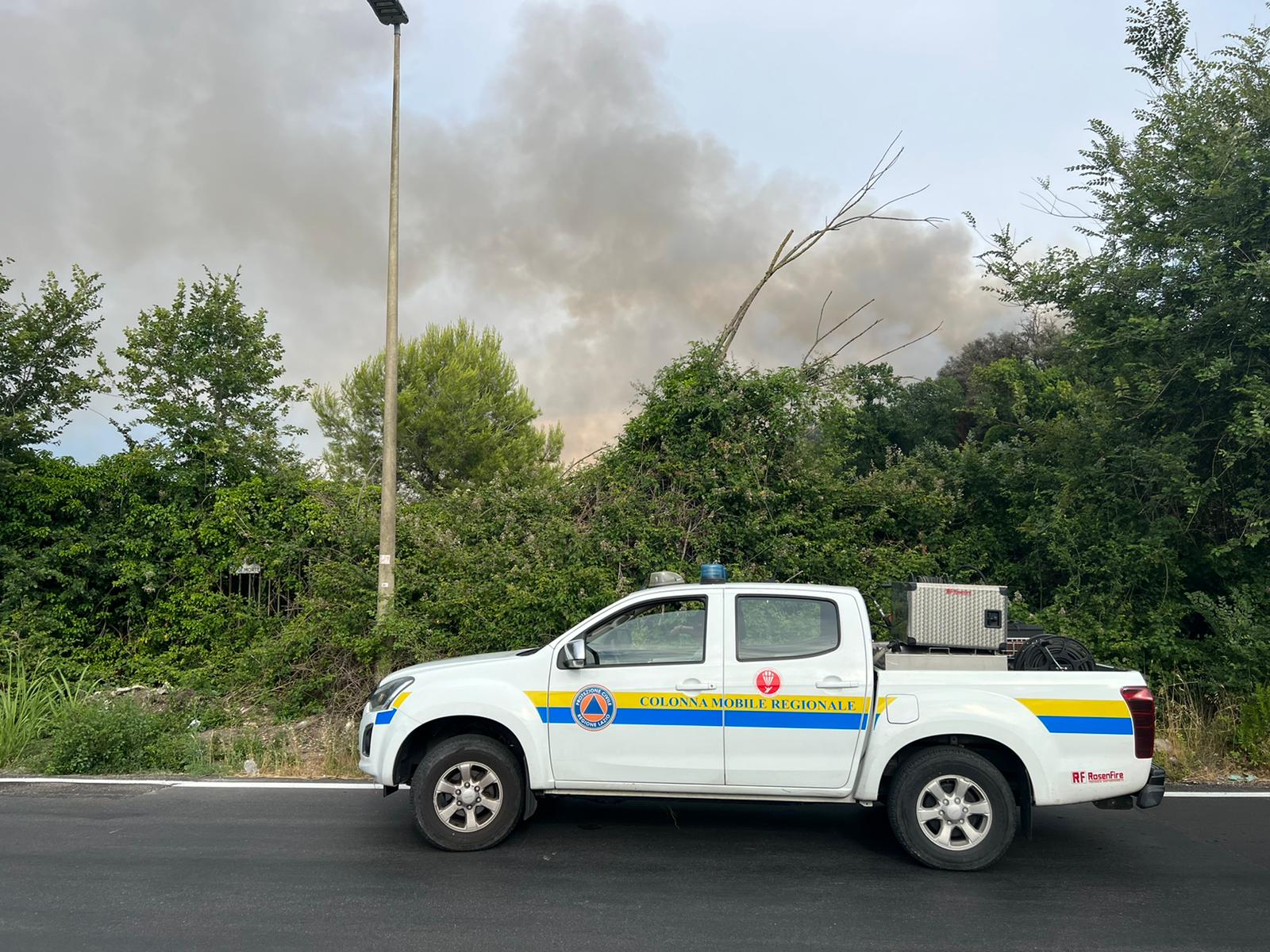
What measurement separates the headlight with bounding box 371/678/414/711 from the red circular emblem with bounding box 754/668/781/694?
7.89ft

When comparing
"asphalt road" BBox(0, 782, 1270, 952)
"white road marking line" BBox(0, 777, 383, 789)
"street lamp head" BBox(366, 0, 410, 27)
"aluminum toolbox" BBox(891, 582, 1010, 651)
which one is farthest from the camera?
"street lamp head" BBox(366, 0, 410, 27)

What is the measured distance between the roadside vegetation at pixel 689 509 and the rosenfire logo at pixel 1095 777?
14.1 feet

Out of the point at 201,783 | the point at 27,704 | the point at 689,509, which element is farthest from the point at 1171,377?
the point at 27,704

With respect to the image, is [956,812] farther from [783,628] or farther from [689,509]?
[689,509]

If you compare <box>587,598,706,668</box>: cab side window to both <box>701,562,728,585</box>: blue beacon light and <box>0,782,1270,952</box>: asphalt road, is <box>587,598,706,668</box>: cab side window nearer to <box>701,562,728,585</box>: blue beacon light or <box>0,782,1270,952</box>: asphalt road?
<box>701,562,728,585</box>: blue beacon light

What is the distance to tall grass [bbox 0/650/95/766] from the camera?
9.85 meters

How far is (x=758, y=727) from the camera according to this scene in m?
6.26

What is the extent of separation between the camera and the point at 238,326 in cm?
1440

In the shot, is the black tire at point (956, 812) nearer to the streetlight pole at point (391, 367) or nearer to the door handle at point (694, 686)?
the door handle at point (694, 686)

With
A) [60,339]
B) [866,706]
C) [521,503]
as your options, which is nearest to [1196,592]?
[866,706]

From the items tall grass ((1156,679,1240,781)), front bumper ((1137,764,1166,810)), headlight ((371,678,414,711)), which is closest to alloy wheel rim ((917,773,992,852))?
front bumper ((1137,764,1166,810))

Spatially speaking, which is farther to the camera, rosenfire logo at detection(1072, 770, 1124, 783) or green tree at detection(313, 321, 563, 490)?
green tree at detection(313, 321, 563, 490)

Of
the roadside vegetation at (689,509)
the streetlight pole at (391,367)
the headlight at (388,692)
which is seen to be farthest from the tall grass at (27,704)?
the headlight at (388,692)

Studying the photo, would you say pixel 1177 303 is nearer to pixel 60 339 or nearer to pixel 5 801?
pixel 5 801
